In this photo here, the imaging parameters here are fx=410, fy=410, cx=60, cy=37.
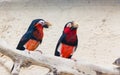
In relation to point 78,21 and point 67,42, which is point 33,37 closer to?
point 67,42

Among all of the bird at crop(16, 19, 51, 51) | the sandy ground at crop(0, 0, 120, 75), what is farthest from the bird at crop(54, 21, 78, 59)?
the sandy ground at crop(0, 0, 120, 75)

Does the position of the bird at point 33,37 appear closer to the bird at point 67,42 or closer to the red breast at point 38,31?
the red breast at point 38,31

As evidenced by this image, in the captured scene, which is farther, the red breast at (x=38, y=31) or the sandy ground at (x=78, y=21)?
the sandy ground at (x=78, y=21)

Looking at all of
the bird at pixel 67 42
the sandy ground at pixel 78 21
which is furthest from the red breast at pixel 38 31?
the sandy ground at pixel 78 21

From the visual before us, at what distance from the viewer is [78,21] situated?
143 inches

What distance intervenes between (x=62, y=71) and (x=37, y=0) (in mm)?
2308

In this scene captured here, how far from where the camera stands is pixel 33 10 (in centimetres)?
397

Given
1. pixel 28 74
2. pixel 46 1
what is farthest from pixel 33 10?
pixel 28 74

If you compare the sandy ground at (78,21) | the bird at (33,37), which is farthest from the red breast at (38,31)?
the sandy ground at (78,21)

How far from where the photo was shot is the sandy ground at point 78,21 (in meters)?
3.16

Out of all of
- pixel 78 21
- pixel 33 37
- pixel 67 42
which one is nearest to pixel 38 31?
pixel 33 37

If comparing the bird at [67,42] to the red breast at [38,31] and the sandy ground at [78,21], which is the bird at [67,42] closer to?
the red breast at [38,31]

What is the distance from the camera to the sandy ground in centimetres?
316

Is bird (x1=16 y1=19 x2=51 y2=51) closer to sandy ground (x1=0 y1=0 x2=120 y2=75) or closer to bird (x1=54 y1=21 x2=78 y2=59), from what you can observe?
bird (x1=54 y1=21 x2=78 y2=59)
